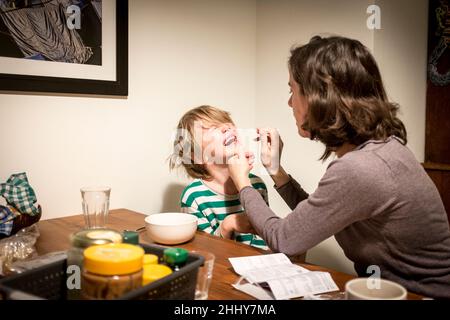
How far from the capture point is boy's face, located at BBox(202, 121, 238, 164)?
5.08 ft

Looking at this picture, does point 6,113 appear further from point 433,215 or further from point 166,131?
point 433,215

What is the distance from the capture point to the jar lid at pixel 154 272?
666mm

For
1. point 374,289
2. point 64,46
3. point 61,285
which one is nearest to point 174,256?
point 61,285

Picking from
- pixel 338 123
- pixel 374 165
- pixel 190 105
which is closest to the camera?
pixel 374 165

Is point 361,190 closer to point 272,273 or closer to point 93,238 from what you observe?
point 272,273

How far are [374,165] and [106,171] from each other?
112 centimetres

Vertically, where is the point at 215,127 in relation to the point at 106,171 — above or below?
above

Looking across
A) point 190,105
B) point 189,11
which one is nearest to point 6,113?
point 190,105

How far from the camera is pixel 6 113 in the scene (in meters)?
1.38

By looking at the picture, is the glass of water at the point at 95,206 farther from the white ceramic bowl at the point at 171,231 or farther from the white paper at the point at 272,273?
the white paper at the point at 272,273

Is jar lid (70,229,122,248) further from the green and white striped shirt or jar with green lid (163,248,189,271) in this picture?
the green and white striped shirt

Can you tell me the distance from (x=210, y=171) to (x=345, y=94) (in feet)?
2.38

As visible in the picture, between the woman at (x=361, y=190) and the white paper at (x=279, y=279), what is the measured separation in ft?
0.22

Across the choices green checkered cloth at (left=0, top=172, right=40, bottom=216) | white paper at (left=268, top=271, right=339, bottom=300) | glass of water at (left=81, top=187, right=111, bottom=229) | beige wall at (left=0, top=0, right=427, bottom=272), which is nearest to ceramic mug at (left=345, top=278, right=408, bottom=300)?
white paper at (left=268, top=271, right=339, bottom=300)
